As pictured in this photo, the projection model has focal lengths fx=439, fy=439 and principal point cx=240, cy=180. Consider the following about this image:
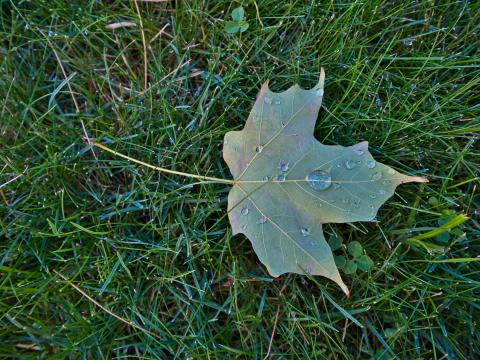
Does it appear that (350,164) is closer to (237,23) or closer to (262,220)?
(262,220)

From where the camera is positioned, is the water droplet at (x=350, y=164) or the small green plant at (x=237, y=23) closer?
the water droplet at (x=350, y=164)

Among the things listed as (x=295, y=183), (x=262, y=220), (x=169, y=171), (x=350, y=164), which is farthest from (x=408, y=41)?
(x=169, y=171)

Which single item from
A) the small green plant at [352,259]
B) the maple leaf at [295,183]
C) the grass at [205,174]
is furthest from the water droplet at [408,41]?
the small green plant at [352,259]

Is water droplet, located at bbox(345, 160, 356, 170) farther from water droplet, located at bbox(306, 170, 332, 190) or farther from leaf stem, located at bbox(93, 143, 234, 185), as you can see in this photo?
leaf stem, located at bbox(93, 143, 234, 185)

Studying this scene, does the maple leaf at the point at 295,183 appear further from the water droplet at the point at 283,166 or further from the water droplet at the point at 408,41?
the water droplet at the point at 408,41

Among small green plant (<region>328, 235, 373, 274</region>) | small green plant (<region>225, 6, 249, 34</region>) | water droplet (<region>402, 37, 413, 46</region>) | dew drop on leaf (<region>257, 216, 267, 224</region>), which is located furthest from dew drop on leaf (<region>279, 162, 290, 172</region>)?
water droplet (<region>402, 37, 413, 46</region>)

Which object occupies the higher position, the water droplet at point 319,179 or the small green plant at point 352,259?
the water droplet at point 319,179
